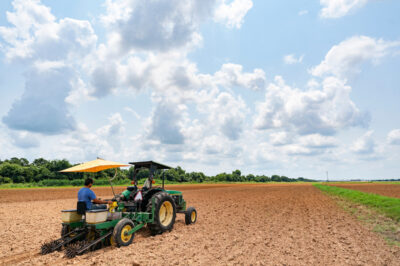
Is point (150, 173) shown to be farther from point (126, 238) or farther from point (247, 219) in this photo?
point (247, 219)

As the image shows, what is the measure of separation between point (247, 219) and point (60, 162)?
6014 centimetres

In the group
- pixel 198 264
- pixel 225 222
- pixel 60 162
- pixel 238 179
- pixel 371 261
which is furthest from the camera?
pixel 238 179

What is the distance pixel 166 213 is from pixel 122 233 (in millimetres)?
2410

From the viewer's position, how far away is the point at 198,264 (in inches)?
234

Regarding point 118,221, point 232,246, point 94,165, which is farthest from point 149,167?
point 232,246

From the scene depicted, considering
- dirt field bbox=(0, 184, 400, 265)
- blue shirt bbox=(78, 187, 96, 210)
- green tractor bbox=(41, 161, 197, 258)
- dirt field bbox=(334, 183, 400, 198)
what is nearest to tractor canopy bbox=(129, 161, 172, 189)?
green tractor bbox=(41, 161, 197, 258)

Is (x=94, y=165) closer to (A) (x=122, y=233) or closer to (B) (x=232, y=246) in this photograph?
(A) (x=122, y=233)

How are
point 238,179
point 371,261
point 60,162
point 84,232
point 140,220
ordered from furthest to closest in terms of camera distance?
1. point 238,179
2. point 60,162
3. point 140,220
4. point 84,232
5. point 371,261

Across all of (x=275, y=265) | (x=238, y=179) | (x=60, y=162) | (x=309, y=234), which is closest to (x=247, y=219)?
(x=309, y=234)

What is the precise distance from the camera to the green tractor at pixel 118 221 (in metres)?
7.10

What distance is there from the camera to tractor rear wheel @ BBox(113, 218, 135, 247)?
711 cm

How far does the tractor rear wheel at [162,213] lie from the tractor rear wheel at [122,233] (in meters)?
1.05

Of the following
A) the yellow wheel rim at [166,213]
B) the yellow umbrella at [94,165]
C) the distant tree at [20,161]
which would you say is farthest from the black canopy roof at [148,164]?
the distant tree at [20,161]

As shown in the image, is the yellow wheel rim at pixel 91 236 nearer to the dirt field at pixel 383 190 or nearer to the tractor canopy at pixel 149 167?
the tractor canopy at pixel 149 167
